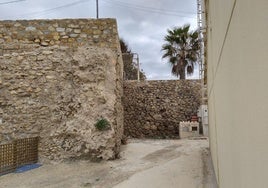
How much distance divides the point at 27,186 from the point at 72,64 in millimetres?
3279

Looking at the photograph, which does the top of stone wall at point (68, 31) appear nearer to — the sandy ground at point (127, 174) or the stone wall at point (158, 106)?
the sandy ground at point (127, 174)

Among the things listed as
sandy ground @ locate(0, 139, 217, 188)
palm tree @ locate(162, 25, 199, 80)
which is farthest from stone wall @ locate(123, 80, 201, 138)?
sandy ground @ locate(0, 139, 217, 188)

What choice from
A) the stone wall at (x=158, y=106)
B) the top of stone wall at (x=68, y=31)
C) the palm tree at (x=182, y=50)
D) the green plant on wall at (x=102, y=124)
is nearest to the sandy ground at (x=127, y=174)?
the green plant on wall at (x=102, y=124)

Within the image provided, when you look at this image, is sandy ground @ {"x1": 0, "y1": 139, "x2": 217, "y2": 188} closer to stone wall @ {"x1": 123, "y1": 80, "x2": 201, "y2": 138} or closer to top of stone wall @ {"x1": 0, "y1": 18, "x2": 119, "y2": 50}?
top of stone wall @ {"x1": 0, "y1": 18, "x2": 119, "y2": 50}

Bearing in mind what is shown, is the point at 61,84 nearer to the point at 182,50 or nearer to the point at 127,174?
the point at 127,174

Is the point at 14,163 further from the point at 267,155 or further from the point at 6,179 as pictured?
the point at 267,155

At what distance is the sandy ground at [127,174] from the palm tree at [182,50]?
9893 millimetres

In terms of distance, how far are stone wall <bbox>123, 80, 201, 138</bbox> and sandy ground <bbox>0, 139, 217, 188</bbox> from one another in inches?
206

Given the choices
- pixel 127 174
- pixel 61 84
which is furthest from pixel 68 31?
pixel 127 174

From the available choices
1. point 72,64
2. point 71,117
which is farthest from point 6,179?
point 72,64

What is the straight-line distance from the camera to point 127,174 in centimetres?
539

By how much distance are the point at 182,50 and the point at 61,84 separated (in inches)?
419

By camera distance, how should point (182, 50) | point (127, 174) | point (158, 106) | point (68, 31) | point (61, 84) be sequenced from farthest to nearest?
1. point (182, 50)
2. point (158, 106)
3. point (68, 31)
4. point (61, 84)
5. point (127, 174)

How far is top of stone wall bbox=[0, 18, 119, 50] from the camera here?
7.35m
